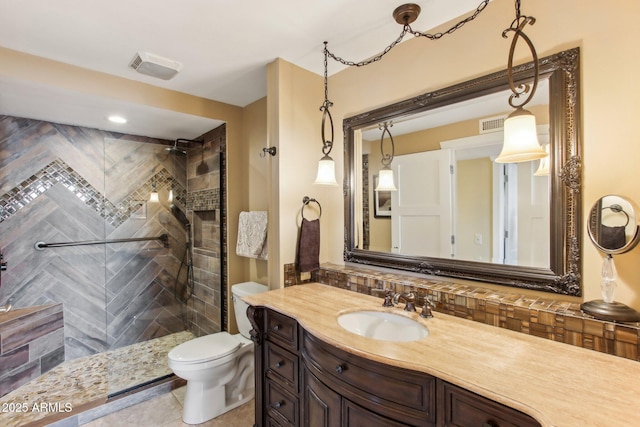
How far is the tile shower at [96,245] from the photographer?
2.45m

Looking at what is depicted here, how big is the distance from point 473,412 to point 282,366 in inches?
39.0

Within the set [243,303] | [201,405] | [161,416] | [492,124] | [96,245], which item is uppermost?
[492,124]

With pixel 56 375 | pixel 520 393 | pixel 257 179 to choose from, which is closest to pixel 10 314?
pixel 56 375

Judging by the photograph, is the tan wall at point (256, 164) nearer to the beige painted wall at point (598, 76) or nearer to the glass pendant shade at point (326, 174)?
the glass pendant shade at point (326, 174)

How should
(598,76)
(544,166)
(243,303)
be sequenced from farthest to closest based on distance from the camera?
(243,303), (544,166), (598,76)

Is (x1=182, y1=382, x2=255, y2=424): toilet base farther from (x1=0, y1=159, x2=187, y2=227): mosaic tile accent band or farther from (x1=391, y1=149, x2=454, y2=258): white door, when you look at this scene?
(x1=0, y1=159, x2=187, y2=227): mosaic tile accent band

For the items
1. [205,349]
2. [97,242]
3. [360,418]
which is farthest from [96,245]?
[360,418]

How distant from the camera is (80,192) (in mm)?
2770

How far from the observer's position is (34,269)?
2562 millimetres

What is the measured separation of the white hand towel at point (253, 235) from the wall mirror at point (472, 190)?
676 mm

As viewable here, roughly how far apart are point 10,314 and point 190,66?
2.44 meters

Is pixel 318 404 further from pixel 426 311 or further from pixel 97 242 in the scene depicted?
pixel 97 242

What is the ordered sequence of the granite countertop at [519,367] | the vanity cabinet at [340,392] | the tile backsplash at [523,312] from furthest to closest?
the tile backsplash at [523,312] → the vanity cabinet at [340,392] → the granite countertop at [519,367]

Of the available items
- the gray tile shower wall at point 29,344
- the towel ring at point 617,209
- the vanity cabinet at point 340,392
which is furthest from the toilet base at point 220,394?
the towel ring at point 617,209
